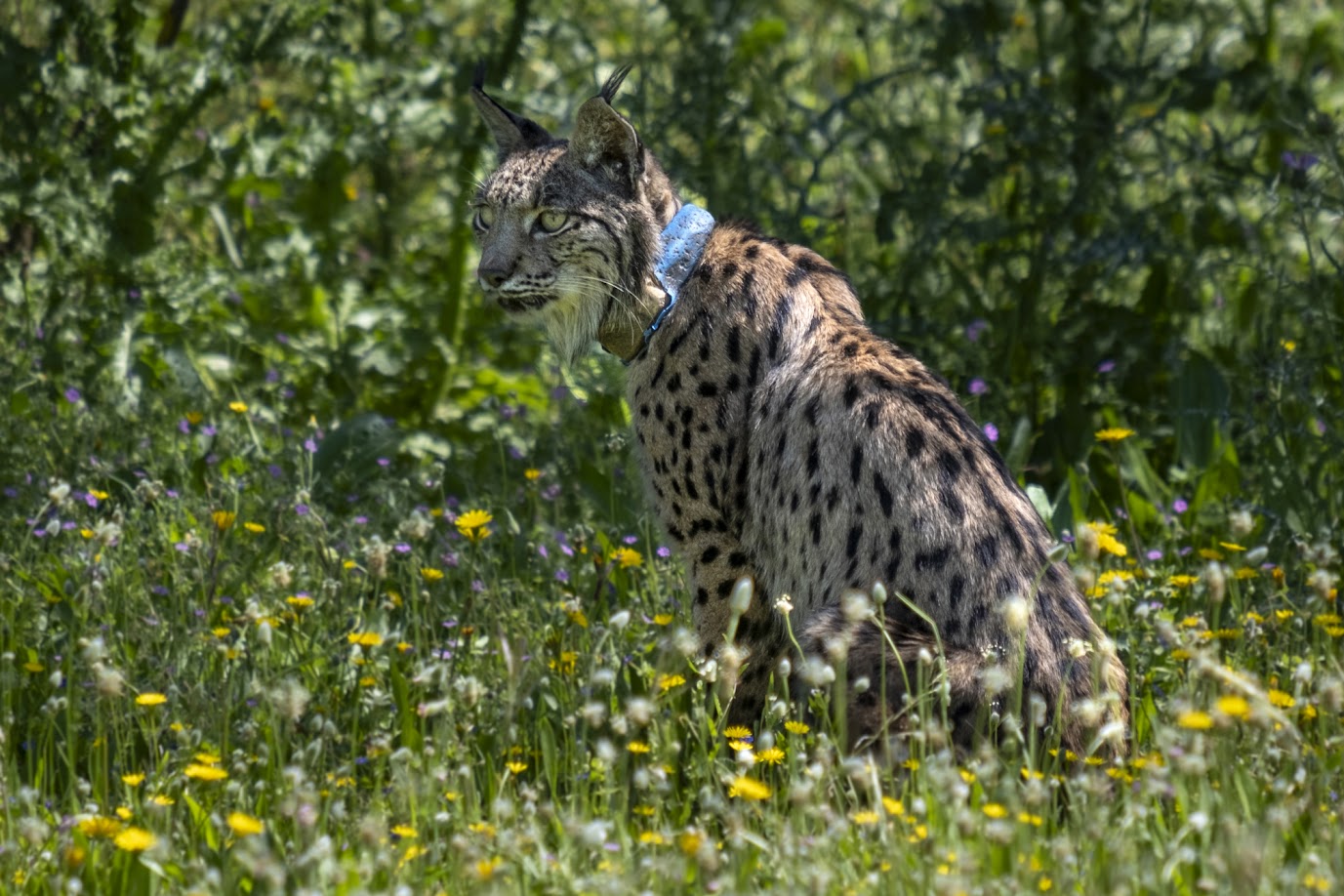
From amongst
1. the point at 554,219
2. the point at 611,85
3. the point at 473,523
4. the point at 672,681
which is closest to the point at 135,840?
the point at 672,681

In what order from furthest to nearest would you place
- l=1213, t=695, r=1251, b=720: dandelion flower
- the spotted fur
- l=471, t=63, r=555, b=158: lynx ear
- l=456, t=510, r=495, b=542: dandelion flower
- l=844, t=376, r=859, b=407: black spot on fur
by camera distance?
l=471, t=63, r=555, b=158: lynx ear, l=456, t=510, r=495, b=542: dandelion flower, l=844, t=376, r=859, b=407: black spot on fur, the spotted fur, l=1213, t=695, r=1251, b=720: dandelion flower

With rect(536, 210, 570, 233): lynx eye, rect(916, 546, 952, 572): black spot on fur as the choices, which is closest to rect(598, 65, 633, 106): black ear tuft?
rect(536, 210, 570, 233): lynx eye

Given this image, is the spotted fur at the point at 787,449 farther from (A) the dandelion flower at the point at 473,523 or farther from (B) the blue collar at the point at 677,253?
(A) the dandelion flower at the point at 473,523

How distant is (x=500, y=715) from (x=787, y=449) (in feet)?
3.41

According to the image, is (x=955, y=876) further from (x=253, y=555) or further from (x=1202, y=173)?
(x=1202, y=173)

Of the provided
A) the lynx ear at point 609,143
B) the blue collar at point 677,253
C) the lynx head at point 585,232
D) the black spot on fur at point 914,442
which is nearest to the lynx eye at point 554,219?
the lynx head at point 585,232

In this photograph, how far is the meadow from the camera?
10.6 ft

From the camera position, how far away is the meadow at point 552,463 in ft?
10.6

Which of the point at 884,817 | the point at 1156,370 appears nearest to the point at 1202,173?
the point at 1156,370

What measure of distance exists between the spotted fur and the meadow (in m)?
0.18

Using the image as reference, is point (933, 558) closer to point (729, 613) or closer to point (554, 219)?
point (729, 613)

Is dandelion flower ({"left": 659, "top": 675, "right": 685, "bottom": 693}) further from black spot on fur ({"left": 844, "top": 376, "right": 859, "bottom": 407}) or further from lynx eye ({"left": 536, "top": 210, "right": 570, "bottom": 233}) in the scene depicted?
lynx eye ({"left": 536, "top": 210, "right": 570, "bottom": 233})

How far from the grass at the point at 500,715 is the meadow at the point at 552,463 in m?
0.02

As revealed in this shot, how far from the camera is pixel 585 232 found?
4.77 m
